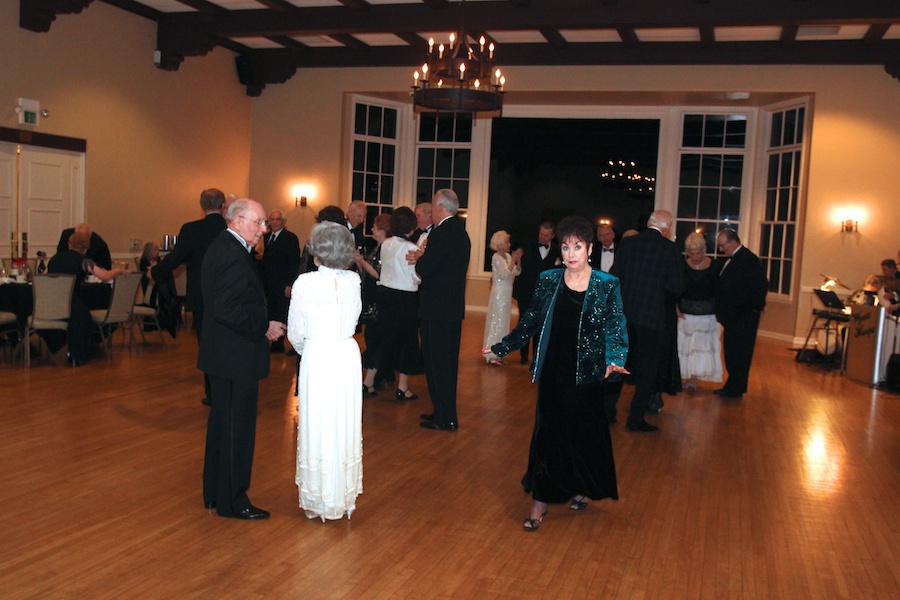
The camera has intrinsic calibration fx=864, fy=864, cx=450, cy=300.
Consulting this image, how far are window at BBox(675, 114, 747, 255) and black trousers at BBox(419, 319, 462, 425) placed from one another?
9513mm

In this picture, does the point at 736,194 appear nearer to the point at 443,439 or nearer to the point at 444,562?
the point at 443,439

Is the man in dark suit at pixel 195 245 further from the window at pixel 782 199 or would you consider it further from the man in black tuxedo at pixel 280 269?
the window at pixel 782 199

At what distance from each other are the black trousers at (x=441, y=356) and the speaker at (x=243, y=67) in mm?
10027

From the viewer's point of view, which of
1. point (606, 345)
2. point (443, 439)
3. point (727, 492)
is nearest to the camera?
point (606, 345)

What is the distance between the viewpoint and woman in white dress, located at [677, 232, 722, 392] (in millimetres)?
8422

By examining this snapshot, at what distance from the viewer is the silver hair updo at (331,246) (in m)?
4.13

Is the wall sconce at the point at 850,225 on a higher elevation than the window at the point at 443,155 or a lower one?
lower

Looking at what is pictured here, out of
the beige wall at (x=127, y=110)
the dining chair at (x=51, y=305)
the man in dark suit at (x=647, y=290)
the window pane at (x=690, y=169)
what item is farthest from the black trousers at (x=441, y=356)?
the window pane at (x=690, y=169)

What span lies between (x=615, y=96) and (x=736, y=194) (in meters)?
2.70

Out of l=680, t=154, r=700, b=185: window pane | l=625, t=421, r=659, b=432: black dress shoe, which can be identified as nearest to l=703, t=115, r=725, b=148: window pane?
l=680, t=154, r=700, b=185: window pane

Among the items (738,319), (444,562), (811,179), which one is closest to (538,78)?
(811,179)

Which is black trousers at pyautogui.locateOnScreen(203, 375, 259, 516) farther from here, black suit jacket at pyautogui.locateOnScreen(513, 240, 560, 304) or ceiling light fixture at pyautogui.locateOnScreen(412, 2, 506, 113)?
black suit jacket at pyautogui.locateOnScreen(513, 240, 560, 304)

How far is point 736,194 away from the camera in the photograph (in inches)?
579

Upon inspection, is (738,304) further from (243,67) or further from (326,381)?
(243,67)
